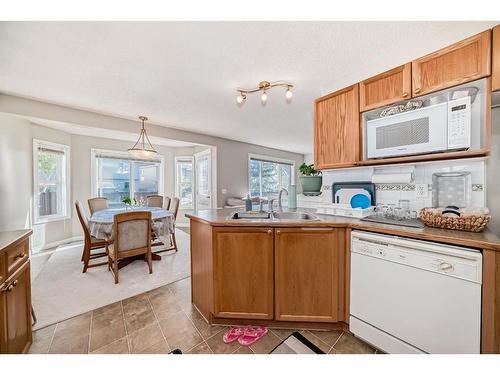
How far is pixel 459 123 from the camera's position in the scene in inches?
50.7

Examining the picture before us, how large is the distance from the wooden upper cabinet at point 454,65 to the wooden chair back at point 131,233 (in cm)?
315

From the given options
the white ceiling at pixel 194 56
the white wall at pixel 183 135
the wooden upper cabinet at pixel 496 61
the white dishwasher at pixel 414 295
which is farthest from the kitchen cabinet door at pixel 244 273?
the white wall at pixel 183 135

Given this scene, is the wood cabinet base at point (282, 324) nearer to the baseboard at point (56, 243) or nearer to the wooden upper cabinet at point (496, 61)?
the wooden upper cabinet at point (496, 61)

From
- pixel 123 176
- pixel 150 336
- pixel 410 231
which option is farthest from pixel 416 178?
pixel 123 176

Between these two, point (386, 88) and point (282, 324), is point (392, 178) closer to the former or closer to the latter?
point (386, 88)

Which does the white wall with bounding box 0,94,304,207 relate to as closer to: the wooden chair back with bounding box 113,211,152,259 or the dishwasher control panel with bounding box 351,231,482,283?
the wooden chair back with bounding box 113,211,152,259

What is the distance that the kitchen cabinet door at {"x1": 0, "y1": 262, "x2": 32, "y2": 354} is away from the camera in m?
1.09

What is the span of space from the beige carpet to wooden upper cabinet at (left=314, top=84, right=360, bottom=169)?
239 cm

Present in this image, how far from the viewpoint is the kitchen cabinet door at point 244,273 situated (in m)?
1.59

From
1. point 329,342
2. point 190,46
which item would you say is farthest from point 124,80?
point 329,342

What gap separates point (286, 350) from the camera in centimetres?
142

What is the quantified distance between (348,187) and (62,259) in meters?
4.47

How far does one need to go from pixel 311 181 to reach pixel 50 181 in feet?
16.4

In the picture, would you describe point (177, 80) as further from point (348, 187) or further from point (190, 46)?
point (348, 187)
